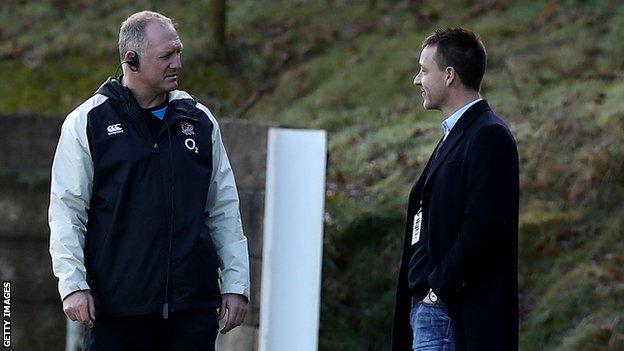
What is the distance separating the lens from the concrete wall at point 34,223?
720cm

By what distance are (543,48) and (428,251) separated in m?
8.18

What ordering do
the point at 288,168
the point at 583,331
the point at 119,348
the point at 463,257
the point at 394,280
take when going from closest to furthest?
1. the point at 463,257
2. the point at 119,348
3. the point at 288,168
4. the point at 583,331
5. the point at 394,280

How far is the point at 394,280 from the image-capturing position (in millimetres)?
8680

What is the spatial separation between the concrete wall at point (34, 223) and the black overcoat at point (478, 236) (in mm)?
2590

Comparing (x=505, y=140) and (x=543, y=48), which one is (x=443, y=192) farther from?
(x=543, y=48)

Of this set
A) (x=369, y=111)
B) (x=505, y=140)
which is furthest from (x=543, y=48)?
(x=505, y=140)

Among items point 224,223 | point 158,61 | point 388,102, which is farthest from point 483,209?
point 388,102

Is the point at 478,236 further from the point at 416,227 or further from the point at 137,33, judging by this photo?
the point at 137,33

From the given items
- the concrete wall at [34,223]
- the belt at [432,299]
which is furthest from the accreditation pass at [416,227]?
the concrete wall at [34,223]

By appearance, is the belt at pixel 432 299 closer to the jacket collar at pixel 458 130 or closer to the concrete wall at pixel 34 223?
the jacket collar at pixel 458 130

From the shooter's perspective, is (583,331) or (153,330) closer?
(153,330)

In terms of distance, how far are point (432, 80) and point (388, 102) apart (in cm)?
770

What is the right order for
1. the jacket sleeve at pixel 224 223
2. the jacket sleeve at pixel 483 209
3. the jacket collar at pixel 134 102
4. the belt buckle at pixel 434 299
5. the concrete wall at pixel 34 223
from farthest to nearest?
1. the concrete wall at pixel 34 223
2. the jacket sleeve at pixel 224 223
3. the jacket collar at pixel 134 102
4. the belt buckle at pixel 434 299
5. the jacket sleeve at pixel 483 209

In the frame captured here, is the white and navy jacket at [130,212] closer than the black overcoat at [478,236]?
No
